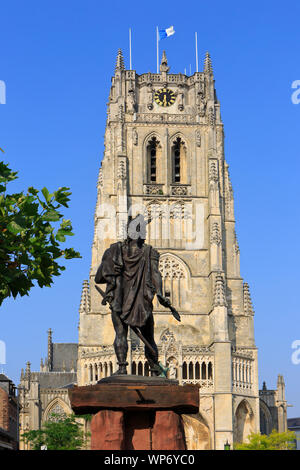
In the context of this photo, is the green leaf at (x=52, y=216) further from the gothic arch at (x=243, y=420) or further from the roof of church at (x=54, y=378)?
the roof of church at (x=54, y=378)

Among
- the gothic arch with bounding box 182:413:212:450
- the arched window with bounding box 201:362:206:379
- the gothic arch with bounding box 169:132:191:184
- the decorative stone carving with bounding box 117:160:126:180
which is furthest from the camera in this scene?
the gothic arch with bounding box 169:132:191:184

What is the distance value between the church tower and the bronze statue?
51645mm

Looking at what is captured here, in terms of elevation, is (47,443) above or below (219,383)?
below

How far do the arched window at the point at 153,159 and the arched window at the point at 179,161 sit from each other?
56.2 inches

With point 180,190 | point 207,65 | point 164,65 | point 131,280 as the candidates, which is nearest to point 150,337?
point 131,280

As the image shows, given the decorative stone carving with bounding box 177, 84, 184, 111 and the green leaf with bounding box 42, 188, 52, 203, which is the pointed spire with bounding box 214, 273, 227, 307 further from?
the green leaf with bounding box 42, 188, 52, 203

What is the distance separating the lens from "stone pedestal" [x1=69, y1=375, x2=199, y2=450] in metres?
11.1

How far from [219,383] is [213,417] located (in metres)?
2.63

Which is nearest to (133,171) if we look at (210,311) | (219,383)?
(210,311)

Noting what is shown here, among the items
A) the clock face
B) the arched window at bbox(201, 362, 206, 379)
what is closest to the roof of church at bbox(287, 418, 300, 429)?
the arched window at bbox(201, 362, 206, 379)

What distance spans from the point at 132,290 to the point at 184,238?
5850 centimetres

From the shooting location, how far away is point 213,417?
64125 millimetres

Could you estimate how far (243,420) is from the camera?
218 ft

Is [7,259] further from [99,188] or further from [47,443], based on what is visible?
[99,188]
